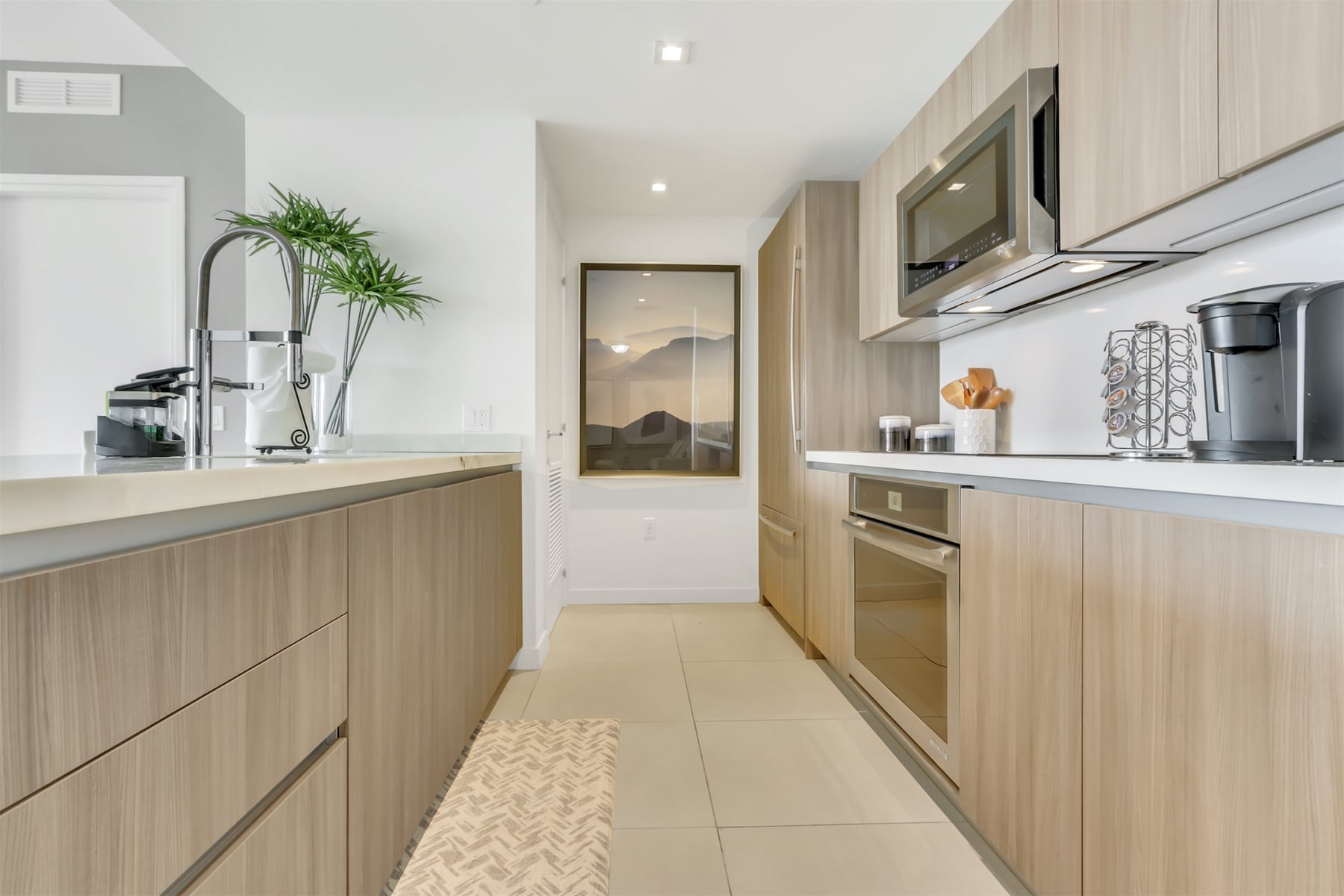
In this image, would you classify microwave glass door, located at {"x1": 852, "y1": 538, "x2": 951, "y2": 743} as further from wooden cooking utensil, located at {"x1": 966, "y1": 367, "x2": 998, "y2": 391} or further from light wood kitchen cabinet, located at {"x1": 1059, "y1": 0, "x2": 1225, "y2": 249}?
light wood kitchen cabinet, located at {"x1": 1059, "y1": 0, "x2": 1225, "y2": 249}

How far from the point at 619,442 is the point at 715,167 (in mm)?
1706

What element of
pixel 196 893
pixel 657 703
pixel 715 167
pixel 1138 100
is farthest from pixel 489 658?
pixel 715 167

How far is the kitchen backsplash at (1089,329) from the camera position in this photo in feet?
4.14

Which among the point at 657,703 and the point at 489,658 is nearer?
the point at 489,658

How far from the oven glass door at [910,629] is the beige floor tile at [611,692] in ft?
2.42

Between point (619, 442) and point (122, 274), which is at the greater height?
point (122, 274)

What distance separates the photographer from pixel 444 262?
8.71 feet

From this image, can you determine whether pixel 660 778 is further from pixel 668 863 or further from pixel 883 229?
pixel 883 229

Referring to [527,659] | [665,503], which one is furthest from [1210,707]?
[665,503]

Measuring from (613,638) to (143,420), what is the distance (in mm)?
2332

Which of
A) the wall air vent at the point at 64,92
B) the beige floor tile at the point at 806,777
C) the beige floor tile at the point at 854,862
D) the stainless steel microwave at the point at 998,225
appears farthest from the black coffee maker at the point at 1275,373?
the wall air vent at the point at 64,92

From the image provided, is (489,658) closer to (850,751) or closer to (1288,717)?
(850,751)

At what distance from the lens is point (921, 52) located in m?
2.18

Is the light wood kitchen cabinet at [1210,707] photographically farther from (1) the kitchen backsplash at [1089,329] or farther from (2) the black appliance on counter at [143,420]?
(2) the black appliance on counter at [143,420]
